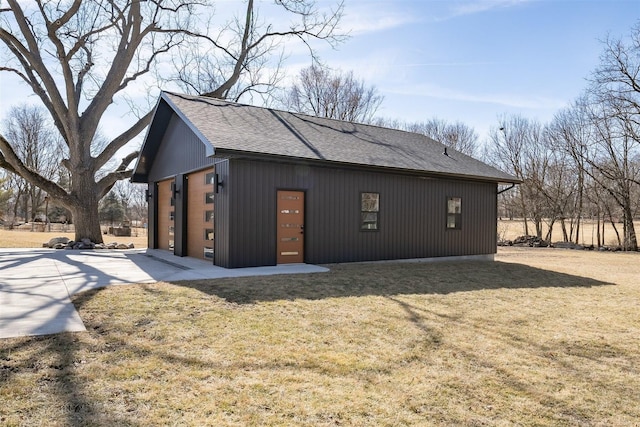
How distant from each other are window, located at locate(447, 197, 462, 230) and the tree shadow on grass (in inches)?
58.5

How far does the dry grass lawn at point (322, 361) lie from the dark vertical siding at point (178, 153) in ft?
14.8

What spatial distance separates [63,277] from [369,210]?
262 inches

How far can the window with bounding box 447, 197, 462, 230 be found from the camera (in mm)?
11758

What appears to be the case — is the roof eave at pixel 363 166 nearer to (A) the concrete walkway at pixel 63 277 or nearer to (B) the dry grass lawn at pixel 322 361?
(A) the concrete walkway at pixel 63 277

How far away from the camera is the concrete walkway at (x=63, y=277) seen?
14.1 feet

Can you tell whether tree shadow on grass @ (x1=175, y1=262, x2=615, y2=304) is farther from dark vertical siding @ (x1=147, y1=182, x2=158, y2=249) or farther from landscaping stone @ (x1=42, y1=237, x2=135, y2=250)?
landscaping stone @ (x1=42, y1=237, x2=135, y2=250)

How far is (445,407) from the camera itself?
2760mm

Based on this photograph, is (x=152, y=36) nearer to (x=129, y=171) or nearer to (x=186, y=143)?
(x=129, y=171)

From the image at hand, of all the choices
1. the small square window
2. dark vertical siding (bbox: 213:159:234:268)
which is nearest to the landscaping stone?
the small square window

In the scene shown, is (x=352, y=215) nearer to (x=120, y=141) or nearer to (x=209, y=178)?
(x=209, y=178)

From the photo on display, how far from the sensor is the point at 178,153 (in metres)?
11.3

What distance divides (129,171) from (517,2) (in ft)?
45.9

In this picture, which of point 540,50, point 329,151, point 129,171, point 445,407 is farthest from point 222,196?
point 540,50

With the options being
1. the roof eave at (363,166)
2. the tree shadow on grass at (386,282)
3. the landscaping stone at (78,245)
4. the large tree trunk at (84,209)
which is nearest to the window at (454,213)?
the roof eave at (363,166)
